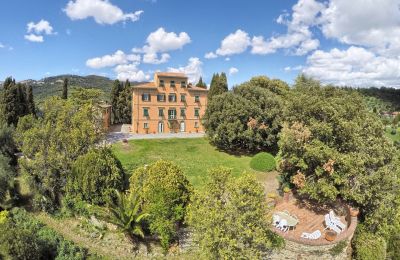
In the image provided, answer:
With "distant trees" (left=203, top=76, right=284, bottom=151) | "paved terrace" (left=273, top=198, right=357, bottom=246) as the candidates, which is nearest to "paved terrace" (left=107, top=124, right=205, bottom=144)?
"distant trees" (left=203, top=76, right=284, bottom=151)

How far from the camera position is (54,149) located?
20844 mm

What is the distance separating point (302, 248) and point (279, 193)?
31.5 ft

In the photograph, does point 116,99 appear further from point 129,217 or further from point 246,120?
point 129,217

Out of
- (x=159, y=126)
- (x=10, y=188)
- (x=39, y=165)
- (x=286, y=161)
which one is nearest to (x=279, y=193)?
(x=286, y=161)

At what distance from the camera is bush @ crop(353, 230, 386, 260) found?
17.7 meters

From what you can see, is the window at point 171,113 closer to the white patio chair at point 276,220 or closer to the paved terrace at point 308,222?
the paved terrace at point 308,222

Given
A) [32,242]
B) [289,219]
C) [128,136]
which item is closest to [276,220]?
[289,219]

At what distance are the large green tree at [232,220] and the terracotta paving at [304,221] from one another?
365 cm

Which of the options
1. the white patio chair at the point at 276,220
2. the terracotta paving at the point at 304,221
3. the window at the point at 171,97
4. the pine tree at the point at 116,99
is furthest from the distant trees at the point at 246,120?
the pine tree at the point at 116,99

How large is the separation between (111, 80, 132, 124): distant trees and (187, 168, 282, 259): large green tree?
146 ft

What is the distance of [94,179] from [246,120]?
19.6 m

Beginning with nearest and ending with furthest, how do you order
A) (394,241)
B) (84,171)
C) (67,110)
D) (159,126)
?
(84,171) → (394,241) → (67,110) → (159,126)

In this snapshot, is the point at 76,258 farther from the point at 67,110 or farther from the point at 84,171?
the point at 67,110

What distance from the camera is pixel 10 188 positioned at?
21.4 m
